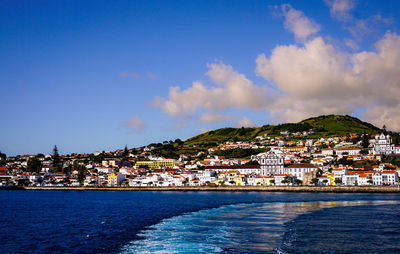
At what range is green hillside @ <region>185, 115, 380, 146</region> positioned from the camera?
153m

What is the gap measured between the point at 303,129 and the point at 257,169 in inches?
3059

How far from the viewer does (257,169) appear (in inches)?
3494

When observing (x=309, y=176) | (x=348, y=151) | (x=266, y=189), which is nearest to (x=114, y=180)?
(x=266, y=189)

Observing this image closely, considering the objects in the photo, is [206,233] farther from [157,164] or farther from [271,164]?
[157,164]

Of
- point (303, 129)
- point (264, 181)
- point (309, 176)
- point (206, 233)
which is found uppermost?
point (303, 129)

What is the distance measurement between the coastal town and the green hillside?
759 inches

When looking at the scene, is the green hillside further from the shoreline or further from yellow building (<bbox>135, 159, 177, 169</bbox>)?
the shoreline

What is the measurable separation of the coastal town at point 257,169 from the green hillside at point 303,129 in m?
19.3

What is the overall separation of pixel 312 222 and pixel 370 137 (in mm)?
107481

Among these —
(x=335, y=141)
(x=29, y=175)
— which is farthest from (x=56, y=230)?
(x=335, y=141)

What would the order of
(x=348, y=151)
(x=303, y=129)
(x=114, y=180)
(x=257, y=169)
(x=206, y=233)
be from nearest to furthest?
(x=206, y=233) < (x=257, y=169) < (x=114, y=180) < (x=348, y=151) < (x=303, y=129)

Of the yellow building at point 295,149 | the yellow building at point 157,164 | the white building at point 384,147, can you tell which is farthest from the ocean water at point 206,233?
the yellow building at point 157,164

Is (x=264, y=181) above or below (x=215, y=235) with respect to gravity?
above


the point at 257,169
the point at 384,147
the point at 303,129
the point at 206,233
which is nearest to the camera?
the point at 206,233
